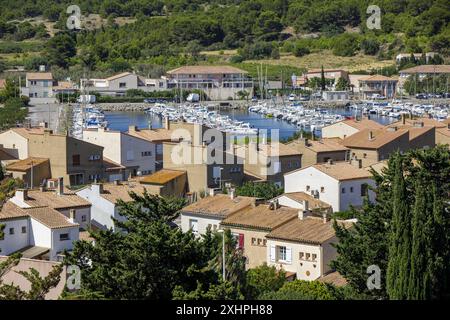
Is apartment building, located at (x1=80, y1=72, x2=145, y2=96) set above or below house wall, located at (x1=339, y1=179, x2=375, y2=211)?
below

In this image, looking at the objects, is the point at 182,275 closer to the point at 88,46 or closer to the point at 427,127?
the point at 427,127

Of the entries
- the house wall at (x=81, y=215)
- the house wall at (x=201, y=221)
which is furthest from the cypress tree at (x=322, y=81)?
the house wall at (x=81, y=215)

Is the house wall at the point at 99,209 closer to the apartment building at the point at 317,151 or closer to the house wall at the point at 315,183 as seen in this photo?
the house wall at the point at 315,183

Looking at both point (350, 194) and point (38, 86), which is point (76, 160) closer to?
point (350, 194)

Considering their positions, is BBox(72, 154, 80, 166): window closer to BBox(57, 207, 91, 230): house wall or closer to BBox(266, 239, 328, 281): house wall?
BBox(57, 207, 91, 230): house wall

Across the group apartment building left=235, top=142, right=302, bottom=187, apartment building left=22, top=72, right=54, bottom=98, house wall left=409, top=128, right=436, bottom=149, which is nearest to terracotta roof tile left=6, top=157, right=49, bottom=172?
apartment building left=235, top=142, right=302, bottom=187

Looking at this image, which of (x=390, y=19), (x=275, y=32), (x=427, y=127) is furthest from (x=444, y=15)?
(x=427, y=127)
